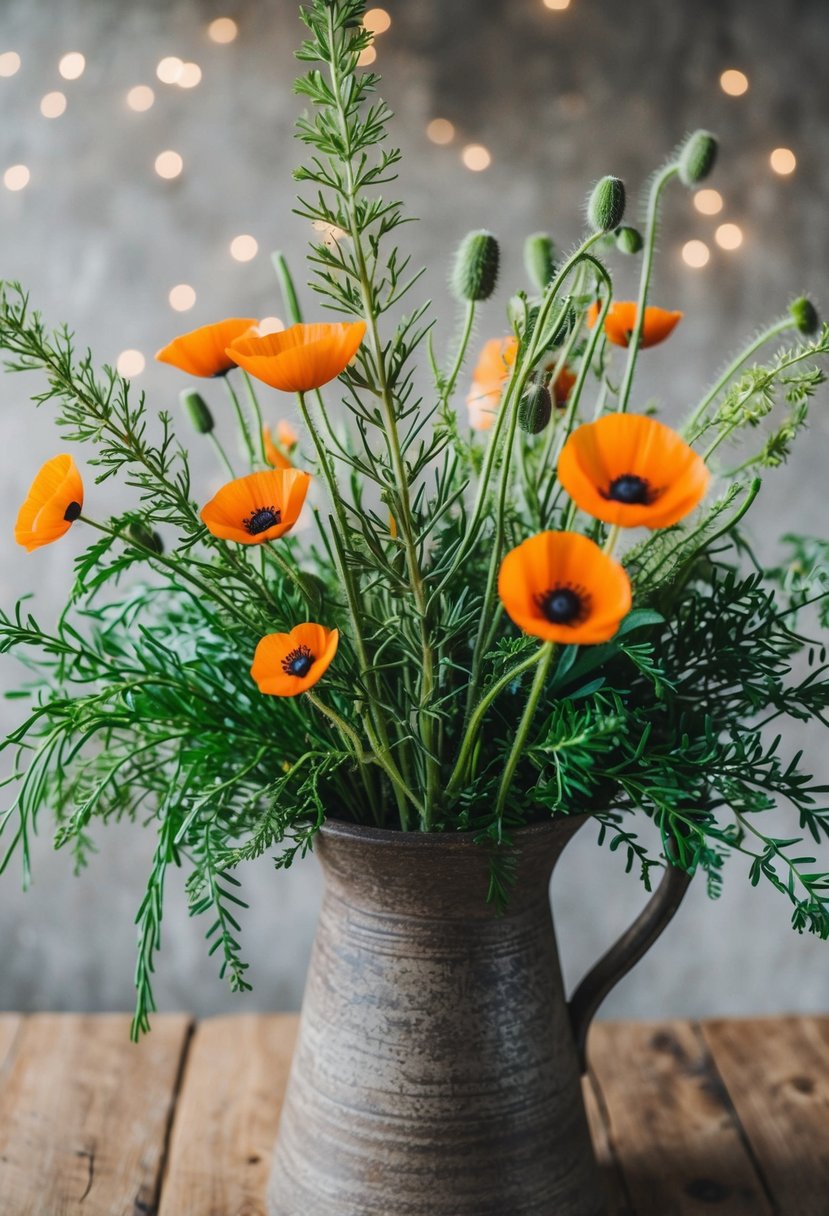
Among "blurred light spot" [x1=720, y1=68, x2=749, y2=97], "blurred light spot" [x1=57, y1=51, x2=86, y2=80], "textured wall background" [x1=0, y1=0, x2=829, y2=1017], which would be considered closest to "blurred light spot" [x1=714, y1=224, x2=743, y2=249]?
"textured wall background" [x1=0, y1=0, x2=829, y2=1017]

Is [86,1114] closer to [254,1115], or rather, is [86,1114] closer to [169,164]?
[254,1115]

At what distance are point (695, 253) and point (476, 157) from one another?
23 cm

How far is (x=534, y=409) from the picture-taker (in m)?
0.48

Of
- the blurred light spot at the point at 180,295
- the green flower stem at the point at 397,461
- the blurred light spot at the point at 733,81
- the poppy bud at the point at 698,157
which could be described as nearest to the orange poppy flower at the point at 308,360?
the green flower stem at the point at 397,461

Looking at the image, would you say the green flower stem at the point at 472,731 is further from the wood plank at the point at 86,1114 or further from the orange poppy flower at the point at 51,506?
the wood plank at the point at 86,1114

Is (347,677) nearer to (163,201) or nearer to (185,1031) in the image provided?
(185,1031)

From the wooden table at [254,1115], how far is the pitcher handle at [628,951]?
5.9 inches

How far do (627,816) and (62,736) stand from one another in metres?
0.72

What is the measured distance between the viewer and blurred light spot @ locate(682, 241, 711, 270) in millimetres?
1099

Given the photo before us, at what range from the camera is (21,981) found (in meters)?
1.18

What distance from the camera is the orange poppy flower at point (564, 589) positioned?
38cm

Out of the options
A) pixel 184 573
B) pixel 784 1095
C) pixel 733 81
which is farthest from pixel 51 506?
pixel 733 81

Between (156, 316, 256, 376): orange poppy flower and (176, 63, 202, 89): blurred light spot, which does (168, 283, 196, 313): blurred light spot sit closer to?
(176, 63, 202, 89): blurred light spot

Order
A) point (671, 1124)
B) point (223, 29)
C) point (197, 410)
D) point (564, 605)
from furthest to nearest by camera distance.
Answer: point (223, 29) → point (671, 1124) → point (197, 410) → point (564, 605)
